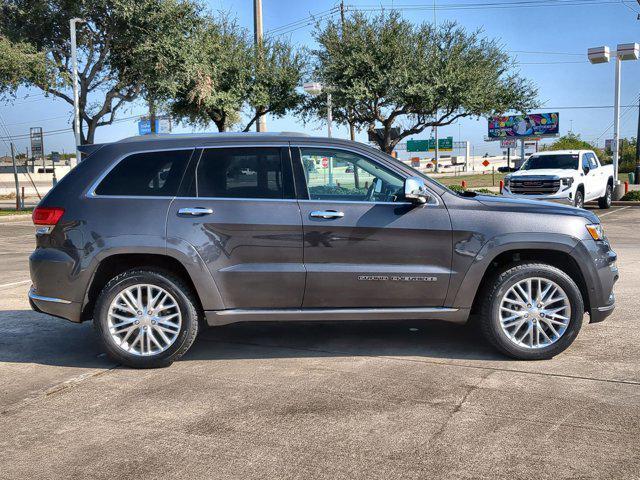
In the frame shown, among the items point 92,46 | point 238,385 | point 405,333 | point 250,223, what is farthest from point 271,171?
point 92,46

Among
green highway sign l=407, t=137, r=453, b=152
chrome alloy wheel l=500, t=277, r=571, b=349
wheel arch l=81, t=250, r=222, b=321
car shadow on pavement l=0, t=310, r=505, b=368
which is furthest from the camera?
green highway sign l=407, t=137, r=453, b=152

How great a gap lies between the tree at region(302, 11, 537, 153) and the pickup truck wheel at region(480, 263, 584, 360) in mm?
21860

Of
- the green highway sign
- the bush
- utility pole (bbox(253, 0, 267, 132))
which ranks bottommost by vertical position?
the bush

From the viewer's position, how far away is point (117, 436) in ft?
12.8

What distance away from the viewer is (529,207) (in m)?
5.29

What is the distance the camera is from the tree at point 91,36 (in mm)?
23812

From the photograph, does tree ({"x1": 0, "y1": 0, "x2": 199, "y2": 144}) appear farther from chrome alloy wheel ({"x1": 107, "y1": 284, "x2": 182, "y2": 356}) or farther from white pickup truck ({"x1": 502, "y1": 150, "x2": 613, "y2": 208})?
chrome alloy wheel ({"x1": 107, "y1": 284, "x2": 182, "y2": 356})

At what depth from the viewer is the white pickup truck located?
18.4 metres

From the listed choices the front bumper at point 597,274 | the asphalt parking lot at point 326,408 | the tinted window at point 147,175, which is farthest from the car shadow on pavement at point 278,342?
the tinted window at point 147,175

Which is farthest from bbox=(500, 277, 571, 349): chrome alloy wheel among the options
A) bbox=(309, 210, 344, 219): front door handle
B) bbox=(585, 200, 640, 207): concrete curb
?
bbox=(585, 200, 640, 207): concrete curb

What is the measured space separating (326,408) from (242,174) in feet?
6.78

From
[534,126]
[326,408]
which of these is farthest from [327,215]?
[534,126]

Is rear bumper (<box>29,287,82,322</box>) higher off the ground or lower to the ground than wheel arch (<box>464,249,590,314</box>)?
lower

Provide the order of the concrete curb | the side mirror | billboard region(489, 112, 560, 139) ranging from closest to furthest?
the side mirror < the concrete curb < billboard region(489, 112, 560, 139)
